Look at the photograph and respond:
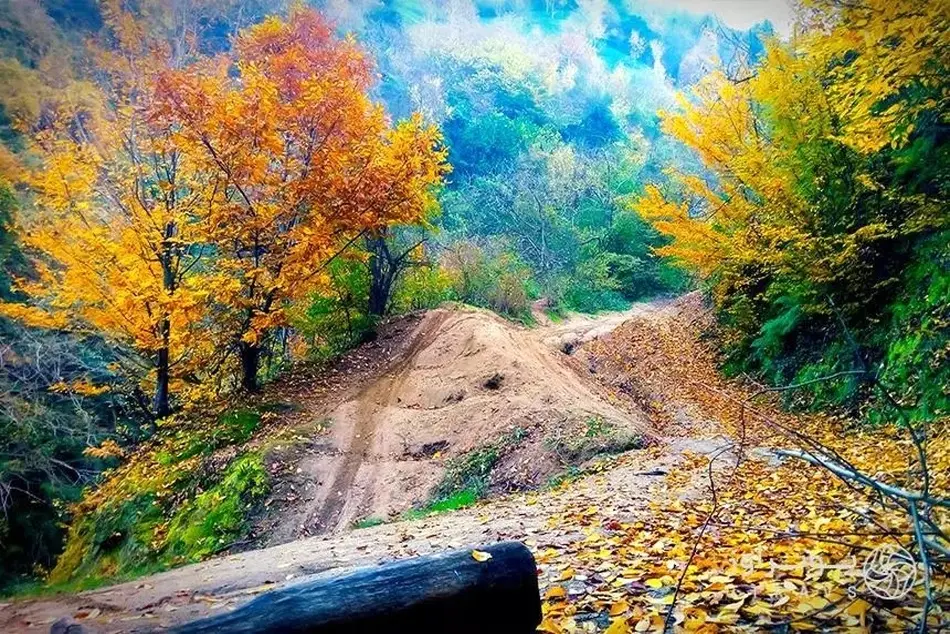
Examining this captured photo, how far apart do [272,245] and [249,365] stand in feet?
9.02

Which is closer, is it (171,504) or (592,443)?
(592,443)

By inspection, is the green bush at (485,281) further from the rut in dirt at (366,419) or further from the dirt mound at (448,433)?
the dirt mound at (448,433)

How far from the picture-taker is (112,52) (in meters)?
10.6

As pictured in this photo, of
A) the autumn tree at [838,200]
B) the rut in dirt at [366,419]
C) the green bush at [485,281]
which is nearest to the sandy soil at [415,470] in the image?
the rut in dirt at [366,419]

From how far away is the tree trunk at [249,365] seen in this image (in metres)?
11.0

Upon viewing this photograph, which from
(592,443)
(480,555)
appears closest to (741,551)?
(480,555)

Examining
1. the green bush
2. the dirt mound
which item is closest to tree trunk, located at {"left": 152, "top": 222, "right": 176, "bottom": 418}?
the dirt mound

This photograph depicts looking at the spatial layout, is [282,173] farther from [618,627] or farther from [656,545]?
[618,627]

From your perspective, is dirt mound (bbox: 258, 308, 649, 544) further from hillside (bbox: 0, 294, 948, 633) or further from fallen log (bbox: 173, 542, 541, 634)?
fallen log (bbox: 173, 542, 541, 634)

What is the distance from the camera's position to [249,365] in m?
11.2

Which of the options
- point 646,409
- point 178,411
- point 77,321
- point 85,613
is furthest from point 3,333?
point 646,409

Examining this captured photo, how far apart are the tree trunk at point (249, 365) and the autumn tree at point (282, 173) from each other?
0.03 meters

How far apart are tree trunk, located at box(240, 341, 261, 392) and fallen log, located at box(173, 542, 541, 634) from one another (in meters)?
9.69

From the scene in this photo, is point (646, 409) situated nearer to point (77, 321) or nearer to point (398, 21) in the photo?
point (77, 321)
